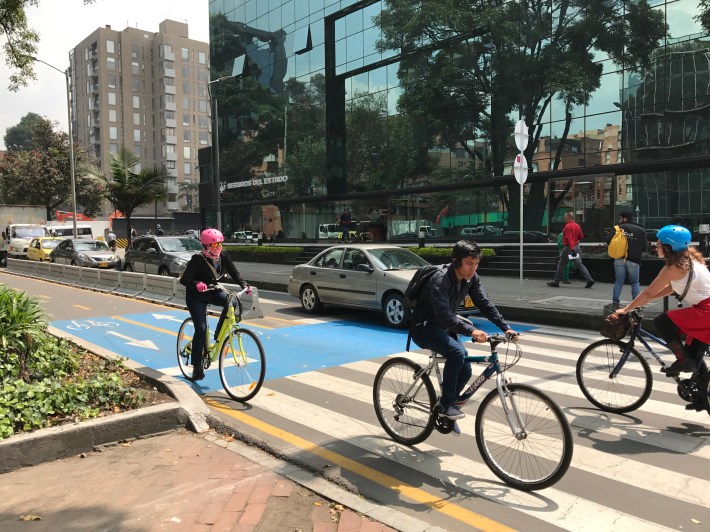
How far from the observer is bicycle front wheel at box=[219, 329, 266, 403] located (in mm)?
5938

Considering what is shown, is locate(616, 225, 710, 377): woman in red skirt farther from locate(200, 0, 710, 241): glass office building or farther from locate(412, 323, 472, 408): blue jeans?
locate(200, 0, 710, 241): glass office building

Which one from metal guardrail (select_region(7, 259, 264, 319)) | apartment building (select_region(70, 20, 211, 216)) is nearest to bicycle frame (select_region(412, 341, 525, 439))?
metal guardrail (select_region(7, 259, 264, 319))

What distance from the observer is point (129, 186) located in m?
28.4

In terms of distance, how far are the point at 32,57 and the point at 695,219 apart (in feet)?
69.3

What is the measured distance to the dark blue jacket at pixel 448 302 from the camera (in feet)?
13.5

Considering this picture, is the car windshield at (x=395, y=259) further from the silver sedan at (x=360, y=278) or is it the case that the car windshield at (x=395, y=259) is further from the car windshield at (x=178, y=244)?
the car windshield at (x=178, y=244)

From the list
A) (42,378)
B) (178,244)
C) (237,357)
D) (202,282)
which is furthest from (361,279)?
(178,244)

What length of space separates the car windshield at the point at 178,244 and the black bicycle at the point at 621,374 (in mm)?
14811

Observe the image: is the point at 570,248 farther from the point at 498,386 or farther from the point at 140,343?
the point at 498,386

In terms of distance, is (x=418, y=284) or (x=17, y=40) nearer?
(x=418, y=284)

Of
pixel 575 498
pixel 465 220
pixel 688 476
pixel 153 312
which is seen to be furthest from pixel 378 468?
pixel 465 220

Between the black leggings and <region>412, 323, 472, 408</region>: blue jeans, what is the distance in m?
2.04

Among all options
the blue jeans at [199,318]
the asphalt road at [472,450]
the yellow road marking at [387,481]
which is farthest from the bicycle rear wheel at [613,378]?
the blue jeans at [199,318]

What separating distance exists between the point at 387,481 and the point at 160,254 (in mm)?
15299
